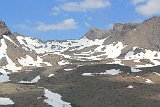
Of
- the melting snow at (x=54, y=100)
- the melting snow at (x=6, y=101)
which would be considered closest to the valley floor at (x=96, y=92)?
the melting snow at (x=54, y=100)

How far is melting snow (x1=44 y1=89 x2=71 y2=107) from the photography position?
11981cm

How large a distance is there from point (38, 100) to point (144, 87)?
49166 millimetres

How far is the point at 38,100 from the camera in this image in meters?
126

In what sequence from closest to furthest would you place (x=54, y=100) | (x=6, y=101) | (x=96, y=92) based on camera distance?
(x=6, y=101), (x=54, y=100), (x=96, y=92)

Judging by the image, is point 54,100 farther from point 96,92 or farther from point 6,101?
point 96,92

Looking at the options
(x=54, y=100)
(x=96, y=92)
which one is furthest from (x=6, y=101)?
(x=96, y=92)

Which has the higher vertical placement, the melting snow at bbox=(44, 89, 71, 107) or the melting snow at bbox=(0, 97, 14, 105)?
the melting snow at bbox=(0, 97, 14, 105)

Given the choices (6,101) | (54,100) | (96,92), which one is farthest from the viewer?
(96,92)

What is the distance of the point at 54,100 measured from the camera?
129000mm

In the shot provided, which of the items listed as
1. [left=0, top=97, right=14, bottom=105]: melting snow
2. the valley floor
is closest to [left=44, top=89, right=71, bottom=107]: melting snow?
the valley floor

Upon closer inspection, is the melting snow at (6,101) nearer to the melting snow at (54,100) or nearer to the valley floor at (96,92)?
the valley floor at (96,92)

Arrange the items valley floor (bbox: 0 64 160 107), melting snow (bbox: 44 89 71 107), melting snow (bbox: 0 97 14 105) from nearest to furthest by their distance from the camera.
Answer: melting snow (bbox: 44 89 71 107), valley floor (bbox: 0 64 160 107), melting snow (bbox: 0 97 14 105)

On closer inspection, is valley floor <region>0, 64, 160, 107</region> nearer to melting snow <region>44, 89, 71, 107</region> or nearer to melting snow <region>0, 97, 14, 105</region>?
melting snow <region>44, 89, 71, 107</region>

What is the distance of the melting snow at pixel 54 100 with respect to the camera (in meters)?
120
